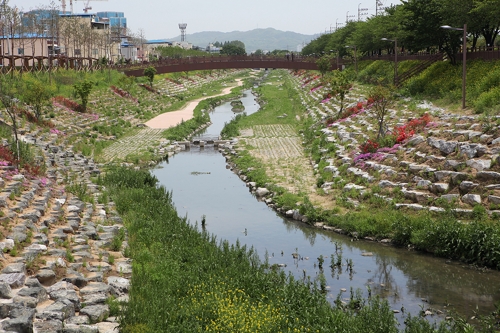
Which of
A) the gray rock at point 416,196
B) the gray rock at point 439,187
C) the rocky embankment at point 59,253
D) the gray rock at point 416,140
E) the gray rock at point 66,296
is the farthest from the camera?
the gray rock at point 416,140

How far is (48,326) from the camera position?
1112cm

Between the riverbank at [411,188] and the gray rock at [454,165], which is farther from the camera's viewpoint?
the gray rock at [454,165]

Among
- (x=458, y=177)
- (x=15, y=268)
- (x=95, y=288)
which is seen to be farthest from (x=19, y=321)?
(x=458, y=177)

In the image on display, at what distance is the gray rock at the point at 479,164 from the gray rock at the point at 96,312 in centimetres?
1520

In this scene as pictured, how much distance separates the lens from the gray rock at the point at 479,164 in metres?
22.2

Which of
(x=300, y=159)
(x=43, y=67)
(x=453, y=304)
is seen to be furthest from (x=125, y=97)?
(x=453, y=304)

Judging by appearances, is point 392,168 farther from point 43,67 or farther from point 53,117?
point 43,67

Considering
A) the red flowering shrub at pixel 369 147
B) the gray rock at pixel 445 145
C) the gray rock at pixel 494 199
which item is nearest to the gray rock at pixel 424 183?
the gray rock at pixel 445 145

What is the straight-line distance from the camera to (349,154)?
Result: 3070cm

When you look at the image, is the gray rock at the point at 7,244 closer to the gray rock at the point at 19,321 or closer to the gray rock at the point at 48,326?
the gray rock at the point at 19,321

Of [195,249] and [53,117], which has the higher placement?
[53,117]

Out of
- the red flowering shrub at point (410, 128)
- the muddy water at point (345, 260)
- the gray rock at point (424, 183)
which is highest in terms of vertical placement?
the red flowering shrub at point (410, 128)

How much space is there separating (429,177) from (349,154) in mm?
7208

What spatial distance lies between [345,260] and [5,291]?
1060 cm
